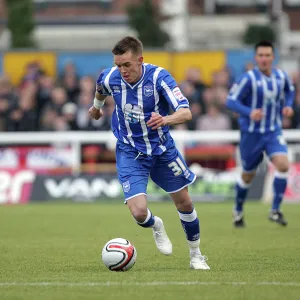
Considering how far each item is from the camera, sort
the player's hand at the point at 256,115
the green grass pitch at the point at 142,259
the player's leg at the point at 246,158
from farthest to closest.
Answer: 1. the player's leg at the point at 246,158
2. the player's hand at the point at 256,115
3. the green grass pitch at the point at 142,259

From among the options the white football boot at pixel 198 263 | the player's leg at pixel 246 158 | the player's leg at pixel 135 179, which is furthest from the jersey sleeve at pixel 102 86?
the player's leg at pixel 246 158

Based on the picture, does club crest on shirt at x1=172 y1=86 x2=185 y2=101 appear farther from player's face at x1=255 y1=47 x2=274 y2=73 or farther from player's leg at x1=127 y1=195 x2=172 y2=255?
player's face at x1=255 y1=47 x2=274 y2=73

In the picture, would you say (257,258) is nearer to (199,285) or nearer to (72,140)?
(199,285)

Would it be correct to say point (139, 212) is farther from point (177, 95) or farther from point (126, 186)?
point (177, 95)

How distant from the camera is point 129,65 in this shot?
9367 mm

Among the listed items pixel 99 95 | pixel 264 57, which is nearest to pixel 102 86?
pixel 99 95

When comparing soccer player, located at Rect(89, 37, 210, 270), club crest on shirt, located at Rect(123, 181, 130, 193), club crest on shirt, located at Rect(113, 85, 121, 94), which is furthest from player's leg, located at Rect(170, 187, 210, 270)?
club crest on shirt, located at Rect(113, 85, 121, 94)

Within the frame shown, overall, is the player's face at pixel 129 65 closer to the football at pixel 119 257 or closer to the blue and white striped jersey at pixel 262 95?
the football at pixel 119 257

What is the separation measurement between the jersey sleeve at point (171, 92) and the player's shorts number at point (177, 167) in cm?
66

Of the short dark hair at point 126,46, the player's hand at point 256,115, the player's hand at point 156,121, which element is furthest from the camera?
the player's hand at point 256,115

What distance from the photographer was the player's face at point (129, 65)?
934 cm

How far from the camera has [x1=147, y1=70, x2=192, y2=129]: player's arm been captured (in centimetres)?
895

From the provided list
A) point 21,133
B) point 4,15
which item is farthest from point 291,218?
point 4,15

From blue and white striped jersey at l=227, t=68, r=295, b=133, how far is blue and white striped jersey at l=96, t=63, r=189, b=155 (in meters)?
4.76
